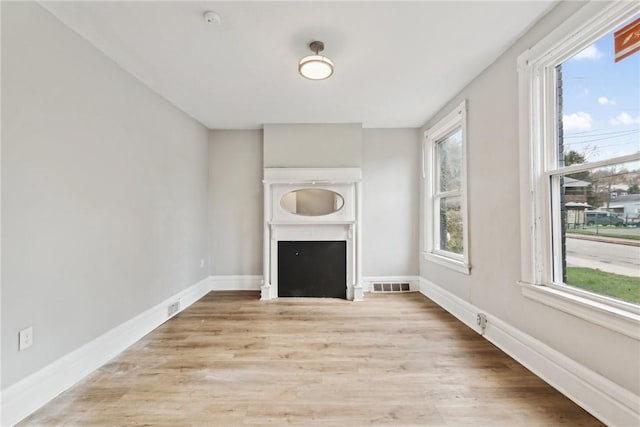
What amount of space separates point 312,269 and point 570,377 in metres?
2.83

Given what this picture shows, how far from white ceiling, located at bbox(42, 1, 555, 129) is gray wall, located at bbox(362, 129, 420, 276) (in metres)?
1.04

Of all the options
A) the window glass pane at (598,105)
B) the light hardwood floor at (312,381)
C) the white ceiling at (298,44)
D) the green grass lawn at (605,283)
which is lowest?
the light hardwood floor at (312,381)

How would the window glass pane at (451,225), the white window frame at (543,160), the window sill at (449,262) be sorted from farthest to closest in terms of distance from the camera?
the window glass pane at (451,225) → the window sill at (449,262) → the white window frame at (543,160)

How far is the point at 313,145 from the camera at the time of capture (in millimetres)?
4125

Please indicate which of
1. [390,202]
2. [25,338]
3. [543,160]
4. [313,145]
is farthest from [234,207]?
[543,160]

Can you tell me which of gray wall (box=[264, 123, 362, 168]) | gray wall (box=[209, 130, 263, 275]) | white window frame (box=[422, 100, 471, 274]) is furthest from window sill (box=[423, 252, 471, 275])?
gray wall (box=[209, 130, 263, 275])

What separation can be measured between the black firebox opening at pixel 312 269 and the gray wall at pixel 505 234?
4.83ft

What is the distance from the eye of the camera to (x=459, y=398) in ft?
5.83

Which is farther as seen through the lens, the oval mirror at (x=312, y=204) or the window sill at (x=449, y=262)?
the oval mirror at (x=312, y=204)

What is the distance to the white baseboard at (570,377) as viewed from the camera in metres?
1.46

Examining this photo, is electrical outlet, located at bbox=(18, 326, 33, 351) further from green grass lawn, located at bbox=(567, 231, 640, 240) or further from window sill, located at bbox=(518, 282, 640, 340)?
green grass lawn, located at bbox=(567, 231, 640, 240)

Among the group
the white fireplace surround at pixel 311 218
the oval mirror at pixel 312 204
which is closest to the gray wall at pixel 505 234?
the white fireplace surround at pixel 311 218

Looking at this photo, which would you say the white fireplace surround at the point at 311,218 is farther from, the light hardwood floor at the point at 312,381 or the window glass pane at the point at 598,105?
the window glass pane at the point at 598,105

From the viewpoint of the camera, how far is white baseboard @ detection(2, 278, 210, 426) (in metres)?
1.58
